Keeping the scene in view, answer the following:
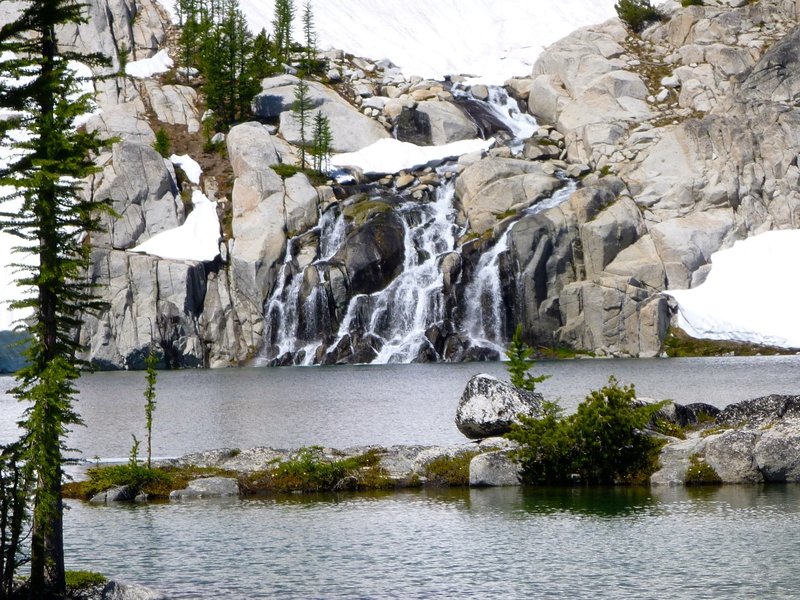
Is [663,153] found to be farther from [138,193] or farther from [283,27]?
[283,27]

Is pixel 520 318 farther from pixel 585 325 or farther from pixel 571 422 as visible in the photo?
pixel 571 422

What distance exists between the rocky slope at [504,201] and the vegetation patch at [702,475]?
244 ft

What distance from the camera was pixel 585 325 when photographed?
382 ft

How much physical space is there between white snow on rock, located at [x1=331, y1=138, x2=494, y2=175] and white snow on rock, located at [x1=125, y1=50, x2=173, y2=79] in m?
37.4

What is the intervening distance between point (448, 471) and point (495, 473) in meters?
1.96

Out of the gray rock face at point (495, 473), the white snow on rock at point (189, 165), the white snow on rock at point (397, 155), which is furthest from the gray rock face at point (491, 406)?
the white snow on rock at point (189, 165)

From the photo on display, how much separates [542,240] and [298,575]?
9437cm

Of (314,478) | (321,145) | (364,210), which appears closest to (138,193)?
(321,145)

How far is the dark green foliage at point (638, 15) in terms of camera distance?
168500 mm

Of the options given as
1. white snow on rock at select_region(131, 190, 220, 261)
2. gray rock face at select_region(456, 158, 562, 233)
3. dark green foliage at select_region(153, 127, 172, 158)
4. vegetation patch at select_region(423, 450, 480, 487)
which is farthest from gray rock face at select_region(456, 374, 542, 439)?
dark green foliage at select_region(153, 127, 172, 158)

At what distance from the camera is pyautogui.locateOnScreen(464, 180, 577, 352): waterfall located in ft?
380

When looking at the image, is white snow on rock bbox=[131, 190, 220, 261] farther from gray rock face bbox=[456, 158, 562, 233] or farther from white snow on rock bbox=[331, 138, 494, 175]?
gray rock face bbox=[456, 158, 562, 233]

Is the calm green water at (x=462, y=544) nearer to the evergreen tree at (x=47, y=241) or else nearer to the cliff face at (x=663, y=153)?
the evergreen tree at (x=47, y=241)

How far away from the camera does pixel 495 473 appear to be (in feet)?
135
